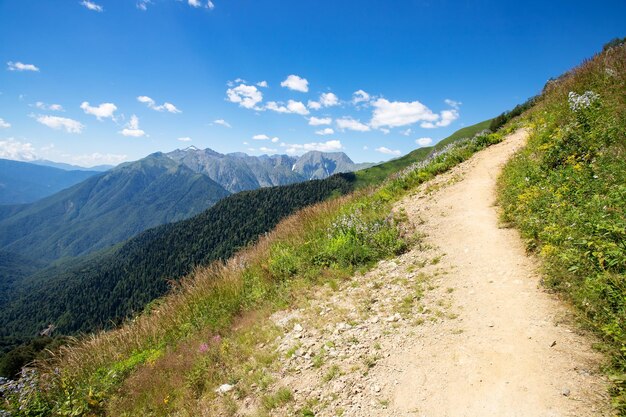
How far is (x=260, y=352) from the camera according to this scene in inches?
245

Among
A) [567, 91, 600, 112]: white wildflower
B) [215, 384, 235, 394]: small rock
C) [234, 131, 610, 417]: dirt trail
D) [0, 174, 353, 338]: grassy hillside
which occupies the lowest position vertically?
[0, 174, 353, 338]: grassy hillside

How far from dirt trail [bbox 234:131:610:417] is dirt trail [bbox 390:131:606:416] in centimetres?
1

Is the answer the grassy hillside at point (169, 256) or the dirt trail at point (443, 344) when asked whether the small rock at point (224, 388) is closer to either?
the dirt trail at point (443, 344)

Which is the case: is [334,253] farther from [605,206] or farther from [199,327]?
[605,206]

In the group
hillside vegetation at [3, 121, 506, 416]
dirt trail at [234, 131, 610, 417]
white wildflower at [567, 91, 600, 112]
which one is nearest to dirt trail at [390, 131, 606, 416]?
dirt trail at [234, 131, 610, 417]

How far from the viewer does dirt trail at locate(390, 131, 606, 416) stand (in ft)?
12.5

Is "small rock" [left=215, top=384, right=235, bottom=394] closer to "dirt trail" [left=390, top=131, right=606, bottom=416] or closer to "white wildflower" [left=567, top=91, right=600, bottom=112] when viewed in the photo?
"dirt trail" [left=390, top=131, right=606, bottom=416]

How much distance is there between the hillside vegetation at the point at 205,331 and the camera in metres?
6.03

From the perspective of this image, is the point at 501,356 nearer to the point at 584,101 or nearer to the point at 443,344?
the point at 443,344

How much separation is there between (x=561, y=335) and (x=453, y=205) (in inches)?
285

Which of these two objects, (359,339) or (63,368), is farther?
(63,368)

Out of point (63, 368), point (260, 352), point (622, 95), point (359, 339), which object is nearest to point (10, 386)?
point (63, 368)

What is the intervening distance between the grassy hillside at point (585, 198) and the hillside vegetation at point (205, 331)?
3602mm

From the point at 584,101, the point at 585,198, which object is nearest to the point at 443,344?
the point at 585,198
